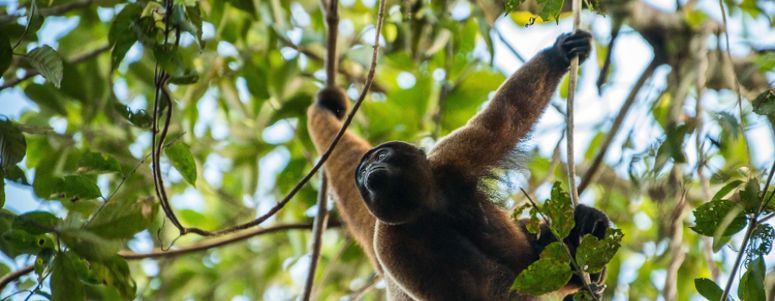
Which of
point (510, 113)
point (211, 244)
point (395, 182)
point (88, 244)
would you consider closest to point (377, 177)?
point (395, 182)

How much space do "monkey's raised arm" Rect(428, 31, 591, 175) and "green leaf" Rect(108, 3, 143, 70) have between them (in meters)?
2.25

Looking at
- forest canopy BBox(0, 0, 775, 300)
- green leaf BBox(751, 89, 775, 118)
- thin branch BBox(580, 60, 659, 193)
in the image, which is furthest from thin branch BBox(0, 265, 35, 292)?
thin branch BBox(580, 60, 659, 193)

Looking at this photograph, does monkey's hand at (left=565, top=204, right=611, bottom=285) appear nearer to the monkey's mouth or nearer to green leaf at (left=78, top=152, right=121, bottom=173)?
the monkey's mouth

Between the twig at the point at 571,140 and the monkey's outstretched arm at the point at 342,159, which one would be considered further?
the monkey's outstretched arm at the point at 342,159

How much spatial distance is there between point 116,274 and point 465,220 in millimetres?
2327

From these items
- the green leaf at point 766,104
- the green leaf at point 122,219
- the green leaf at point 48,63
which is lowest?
the green leaf at point 122,219

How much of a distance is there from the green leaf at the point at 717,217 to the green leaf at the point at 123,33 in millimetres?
2741

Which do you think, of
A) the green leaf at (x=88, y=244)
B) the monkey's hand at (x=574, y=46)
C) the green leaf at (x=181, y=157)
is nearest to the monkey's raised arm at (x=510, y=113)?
the monkey's hand at (x=574, y=46)

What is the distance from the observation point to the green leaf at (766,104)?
325 centimetres

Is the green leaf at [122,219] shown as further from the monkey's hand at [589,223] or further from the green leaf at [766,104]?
the green leaf at [766,104]

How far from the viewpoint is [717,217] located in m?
3.18

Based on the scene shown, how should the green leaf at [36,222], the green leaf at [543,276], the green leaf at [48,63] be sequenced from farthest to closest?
the green leaf at [48,63]
the green leaf at [36,222]
the green leaf at [543,276]

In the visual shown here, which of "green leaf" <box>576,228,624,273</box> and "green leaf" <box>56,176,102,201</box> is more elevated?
"green leaf" <box>576,228,624,273</box>

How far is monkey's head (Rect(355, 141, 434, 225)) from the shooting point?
4824mm
